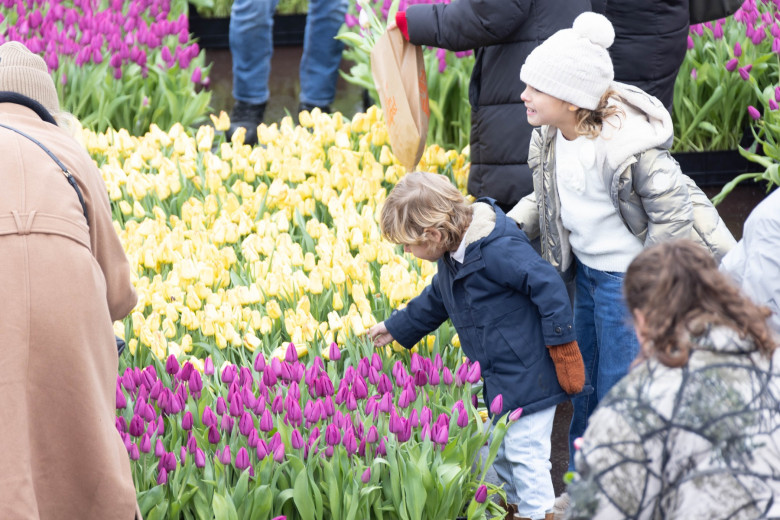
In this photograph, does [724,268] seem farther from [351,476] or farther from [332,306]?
[332,306]

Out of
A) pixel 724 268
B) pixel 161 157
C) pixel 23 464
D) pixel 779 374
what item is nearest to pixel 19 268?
pixel 23 464

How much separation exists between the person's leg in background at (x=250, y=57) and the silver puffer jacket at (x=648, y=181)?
2922mm

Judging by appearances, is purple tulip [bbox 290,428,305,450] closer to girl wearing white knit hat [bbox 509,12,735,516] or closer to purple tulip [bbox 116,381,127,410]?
purple tulip [bbox 116,381,127,410]

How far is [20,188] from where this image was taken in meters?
1.96

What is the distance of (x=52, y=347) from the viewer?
1.96 meters

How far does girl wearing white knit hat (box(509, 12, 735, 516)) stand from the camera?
2.70 m

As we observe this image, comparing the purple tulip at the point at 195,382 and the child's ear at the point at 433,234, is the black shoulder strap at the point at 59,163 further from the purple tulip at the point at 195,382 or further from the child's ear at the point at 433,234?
the child's ear at the point at 433,234

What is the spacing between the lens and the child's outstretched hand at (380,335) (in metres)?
3.05

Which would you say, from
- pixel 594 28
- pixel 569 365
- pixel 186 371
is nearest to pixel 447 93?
pixel 594 28

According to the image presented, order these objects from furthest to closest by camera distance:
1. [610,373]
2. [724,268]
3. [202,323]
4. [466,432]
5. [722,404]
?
1. [202,323]
2. [610,373]
3. [466,432]
4. [724,268]
5. [722,404]

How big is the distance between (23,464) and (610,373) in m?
1.67

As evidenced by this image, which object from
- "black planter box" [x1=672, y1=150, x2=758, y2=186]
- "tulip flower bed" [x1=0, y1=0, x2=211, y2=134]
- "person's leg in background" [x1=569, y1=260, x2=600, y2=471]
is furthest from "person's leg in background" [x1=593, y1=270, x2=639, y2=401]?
"tulip flower bed" [x1=0, y1=0, x2=211, y2=134]

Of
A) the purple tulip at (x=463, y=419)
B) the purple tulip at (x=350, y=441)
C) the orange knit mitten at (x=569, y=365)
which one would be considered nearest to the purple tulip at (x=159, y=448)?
the purple tulip at (x=350, y=441)

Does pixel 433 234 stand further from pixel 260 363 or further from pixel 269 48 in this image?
pixel 269 48
